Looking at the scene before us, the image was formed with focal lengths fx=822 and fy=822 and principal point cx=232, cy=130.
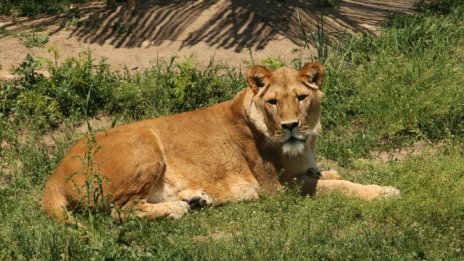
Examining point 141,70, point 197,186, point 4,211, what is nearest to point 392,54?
point 141,70

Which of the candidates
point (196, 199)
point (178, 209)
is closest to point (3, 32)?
point (196, 199)

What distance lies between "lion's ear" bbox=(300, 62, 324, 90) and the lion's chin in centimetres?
55

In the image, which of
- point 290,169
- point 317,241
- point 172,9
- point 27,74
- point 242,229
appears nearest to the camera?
point 317,241

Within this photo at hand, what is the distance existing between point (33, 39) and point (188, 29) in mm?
2120

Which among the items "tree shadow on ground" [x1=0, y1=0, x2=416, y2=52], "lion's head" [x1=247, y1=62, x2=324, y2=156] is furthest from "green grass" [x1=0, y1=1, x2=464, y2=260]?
"tree shadow on ground" [x1=0, y1=0, x2=416, y2=52]

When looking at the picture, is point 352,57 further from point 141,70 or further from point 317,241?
point 317,241

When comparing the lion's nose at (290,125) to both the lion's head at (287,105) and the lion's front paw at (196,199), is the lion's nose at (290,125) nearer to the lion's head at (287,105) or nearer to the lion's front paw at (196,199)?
the lion's head at (287,105)

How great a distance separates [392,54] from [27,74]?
449 cm

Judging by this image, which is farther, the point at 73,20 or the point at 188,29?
the point at 73,20

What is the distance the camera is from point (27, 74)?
32.2 ft

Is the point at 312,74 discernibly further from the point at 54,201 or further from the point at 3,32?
the point at 3,32

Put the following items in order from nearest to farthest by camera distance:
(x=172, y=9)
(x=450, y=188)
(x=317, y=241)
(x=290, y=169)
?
(x=317, y=241)
(x=450, y=188)
(x=290, y=169)
(x=172, y=9)

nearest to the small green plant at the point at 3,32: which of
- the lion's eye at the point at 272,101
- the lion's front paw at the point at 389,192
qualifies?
the lion's eye at the point at 272,101

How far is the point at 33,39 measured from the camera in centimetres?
1116
